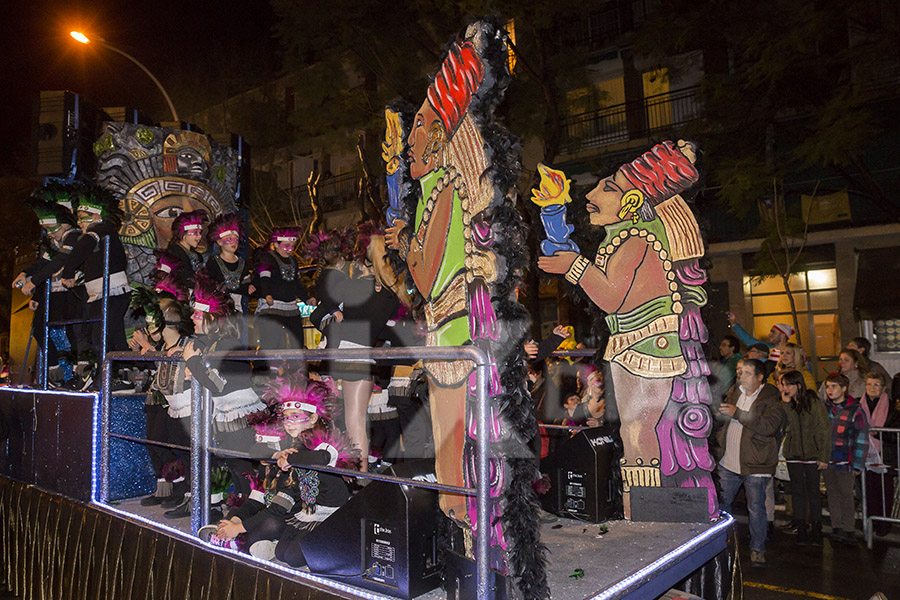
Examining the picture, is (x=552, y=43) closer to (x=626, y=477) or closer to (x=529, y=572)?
(x=626, y=477)

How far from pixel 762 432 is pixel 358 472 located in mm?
4294

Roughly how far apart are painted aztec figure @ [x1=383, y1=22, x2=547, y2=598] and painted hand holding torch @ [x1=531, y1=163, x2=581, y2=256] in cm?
137

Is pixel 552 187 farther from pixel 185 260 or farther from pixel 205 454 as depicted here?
pixel 185 260

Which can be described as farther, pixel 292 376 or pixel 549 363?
pixel 549 363

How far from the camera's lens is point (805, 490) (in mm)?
6863

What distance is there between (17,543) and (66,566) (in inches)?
49.8

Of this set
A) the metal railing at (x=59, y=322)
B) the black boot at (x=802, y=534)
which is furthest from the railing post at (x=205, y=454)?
the black boot at (x=802, y=534)

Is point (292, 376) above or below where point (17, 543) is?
above

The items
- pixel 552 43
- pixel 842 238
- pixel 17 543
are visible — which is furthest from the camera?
pixel 842 238

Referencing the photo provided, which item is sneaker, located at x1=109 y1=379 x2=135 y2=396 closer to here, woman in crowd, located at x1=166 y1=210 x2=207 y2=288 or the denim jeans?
woman in crowd, located at x1=166 y1=210 x2=207 y2=288

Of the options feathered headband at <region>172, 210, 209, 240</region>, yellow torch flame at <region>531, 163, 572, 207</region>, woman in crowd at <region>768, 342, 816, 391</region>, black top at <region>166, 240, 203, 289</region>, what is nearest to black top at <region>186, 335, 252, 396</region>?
black top at <region>166, 240, 203, 289</region>

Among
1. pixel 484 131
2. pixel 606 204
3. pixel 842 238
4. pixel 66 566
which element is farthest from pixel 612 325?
pixel 842 238

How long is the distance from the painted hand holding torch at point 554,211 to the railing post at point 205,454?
249 centimetres

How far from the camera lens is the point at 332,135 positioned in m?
13.5
